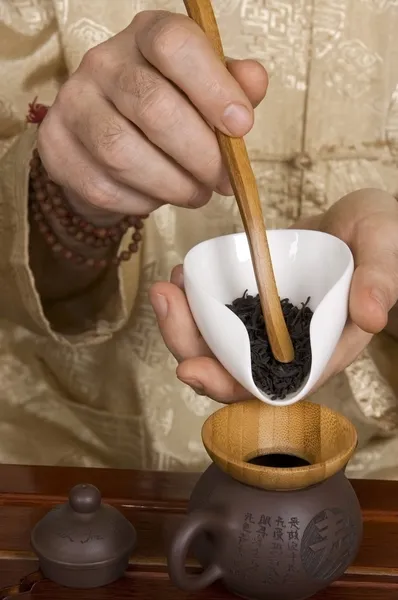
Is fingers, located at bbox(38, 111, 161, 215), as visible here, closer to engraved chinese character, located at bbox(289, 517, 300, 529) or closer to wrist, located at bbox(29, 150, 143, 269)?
wrist, located at bbox(29, 150, 143, 269)

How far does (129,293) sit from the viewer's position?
47.6 inches

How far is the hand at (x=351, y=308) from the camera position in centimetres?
75

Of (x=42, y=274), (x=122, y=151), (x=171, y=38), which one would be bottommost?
(x=42, y=274)

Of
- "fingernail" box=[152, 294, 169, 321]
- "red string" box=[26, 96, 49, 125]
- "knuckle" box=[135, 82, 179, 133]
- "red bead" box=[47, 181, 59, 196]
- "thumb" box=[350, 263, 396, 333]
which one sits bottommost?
"red bead" box=[47, 181, 59, 196]

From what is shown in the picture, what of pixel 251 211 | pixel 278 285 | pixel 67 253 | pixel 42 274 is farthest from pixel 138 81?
pixel 42 274

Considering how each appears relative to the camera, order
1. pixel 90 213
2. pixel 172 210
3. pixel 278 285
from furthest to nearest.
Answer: pixel 172 210
pixel 90 213
pixel 278 285

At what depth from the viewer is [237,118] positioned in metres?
0.73

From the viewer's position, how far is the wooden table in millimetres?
730

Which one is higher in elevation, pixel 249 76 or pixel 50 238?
pixel 249 76

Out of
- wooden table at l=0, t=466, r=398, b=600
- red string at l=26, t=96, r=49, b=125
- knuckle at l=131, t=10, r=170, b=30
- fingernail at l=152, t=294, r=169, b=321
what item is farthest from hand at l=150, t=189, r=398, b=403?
red string at l=26, t=96, r=49, b=125

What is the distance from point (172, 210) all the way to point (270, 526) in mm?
580

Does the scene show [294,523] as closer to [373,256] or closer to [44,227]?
[373,256]

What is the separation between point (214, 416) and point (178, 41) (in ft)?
1.01

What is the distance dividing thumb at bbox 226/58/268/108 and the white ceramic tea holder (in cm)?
15
